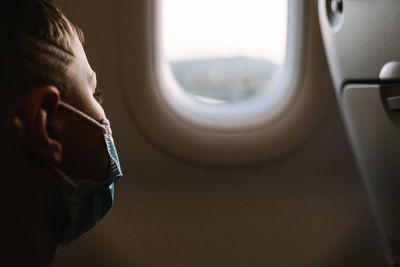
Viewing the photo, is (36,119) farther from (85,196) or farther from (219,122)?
(219,122)

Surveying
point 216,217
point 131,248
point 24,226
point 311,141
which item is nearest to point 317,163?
point 311,141

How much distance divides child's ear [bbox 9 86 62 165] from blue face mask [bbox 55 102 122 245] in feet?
0.14

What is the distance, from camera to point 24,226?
2.45 feet

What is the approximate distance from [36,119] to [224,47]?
0.89m

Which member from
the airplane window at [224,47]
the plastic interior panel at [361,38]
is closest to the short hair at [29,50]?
the plastic interior panel at [361,38]

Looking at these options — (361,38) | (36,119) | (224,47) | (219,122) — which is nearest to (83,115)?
(36,119)

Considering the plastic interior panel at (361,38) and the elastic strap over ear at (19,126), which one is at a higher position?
the elastic strap over ear at (19,126)

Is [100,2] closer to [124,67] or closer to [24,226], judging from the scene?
[124,67]

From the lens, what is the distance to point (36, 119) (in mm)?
701

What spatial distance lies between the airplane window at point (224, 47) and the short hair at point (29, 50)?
0.66 meters

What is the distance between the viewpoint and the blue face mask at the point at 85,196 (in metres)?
0.77

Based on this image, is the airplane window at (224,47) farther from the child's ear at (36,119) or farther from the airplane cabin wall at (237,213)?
the child's ear at (36,119)

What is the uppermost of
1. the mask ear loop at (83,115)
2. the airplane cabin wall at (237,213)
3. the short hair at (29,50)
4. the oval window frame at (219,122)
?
the short hair at (29,50)

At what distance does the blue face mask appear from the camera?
775 millimetres
